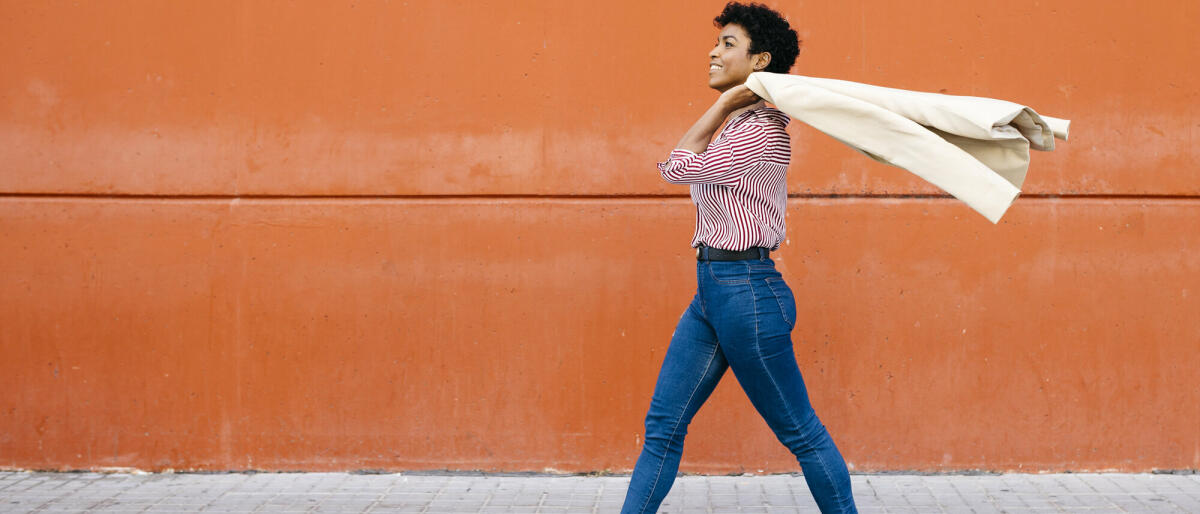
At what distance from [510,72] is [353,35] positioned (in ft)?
2.29

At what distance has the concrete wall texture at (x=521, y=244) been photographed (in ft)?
15.1

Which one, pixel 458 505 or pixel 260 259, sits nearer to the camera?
pixel 458 505

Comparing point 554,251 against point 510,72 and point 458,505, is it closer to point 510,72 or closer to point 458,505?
point 510,72

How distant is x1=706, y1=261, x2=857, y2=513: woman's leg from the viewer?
3.18 meters

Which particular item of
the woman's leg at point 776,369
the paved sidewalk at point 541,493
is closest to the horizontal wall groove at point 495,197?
the paved sidewalk at point 541,493

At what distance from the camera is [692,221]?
15.3 ft

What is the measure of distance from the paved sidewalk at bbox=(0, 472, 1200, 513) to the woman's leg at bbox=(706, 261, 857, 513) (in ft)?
3.37

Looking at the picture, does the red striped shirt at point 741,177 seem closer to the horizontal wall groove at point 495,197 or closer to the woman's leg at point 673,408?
the woman's leg at point 673,408

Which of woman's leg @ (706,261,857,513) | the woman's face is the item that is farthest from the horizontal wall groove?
woman's leg @ (706,261,857,513)

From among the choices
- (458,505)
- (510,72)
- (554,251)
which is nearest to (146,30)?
(510,72)

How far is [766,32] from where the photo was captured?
3381 mm

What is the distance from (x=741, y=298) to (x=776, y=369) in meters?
0.24

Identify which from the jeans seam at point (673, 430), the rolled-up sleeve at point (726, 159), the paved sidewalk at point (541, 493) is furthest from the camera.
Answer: the paved sidewalk at point (541, 493)

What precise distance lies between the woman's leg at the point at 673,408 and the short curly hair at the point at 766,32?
31.8 inches
